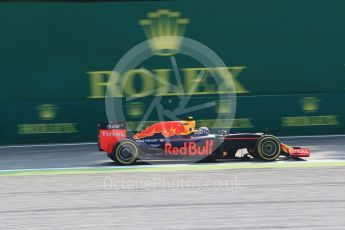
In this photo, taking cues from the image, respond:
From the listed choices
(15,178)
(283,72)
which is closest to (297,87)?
(283,72)

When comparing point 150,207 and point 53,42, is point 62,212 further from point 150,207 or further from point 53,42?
point 53,42

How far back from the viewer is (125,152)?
452 inches

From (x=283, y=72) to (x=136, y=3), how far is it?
3.87m

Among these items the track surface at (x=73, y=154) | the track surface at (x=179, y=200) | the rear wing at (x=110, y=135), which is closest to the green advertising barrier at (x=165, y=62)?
the track surface at (x=73, y=154)

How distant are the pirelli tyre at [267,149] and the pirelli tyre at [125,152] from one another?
216cm

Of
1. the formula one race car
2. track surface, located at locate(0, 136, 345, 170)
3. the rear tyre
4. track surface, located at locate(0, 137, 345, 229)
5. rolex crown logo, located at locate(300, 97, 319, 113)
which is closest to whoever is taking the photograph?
track surface, located at locate(0, 137, 345, 229)

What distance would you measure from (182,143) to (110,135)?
4.23ft

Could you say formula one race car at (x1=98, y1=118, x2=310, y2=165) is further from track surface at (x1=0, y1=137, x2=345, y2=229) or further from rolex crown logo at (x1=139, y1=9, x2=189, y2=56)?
rolex crown logo at (x1=139, y1=9, x2=189, y2=56)

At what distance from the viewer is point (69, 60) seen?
15.2m

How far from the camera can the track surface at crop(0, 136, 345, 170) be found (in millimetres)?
12188

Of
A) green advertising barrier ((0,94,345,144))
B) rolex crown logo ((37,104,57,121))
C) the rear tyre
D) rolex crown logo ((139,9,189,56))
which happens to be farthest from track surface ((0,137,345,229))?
rolex crown logo ((139,9,189,56))

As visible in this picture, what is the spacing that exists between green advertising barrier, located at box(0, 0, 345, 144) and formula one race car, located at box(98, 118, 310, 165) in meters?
3.62

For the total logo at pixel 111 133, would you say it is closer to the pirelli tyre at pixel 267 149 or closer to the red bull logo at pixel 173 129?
the red bull logo at pixel 173 129

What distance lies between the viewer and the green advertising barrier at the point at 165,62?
15078mm
